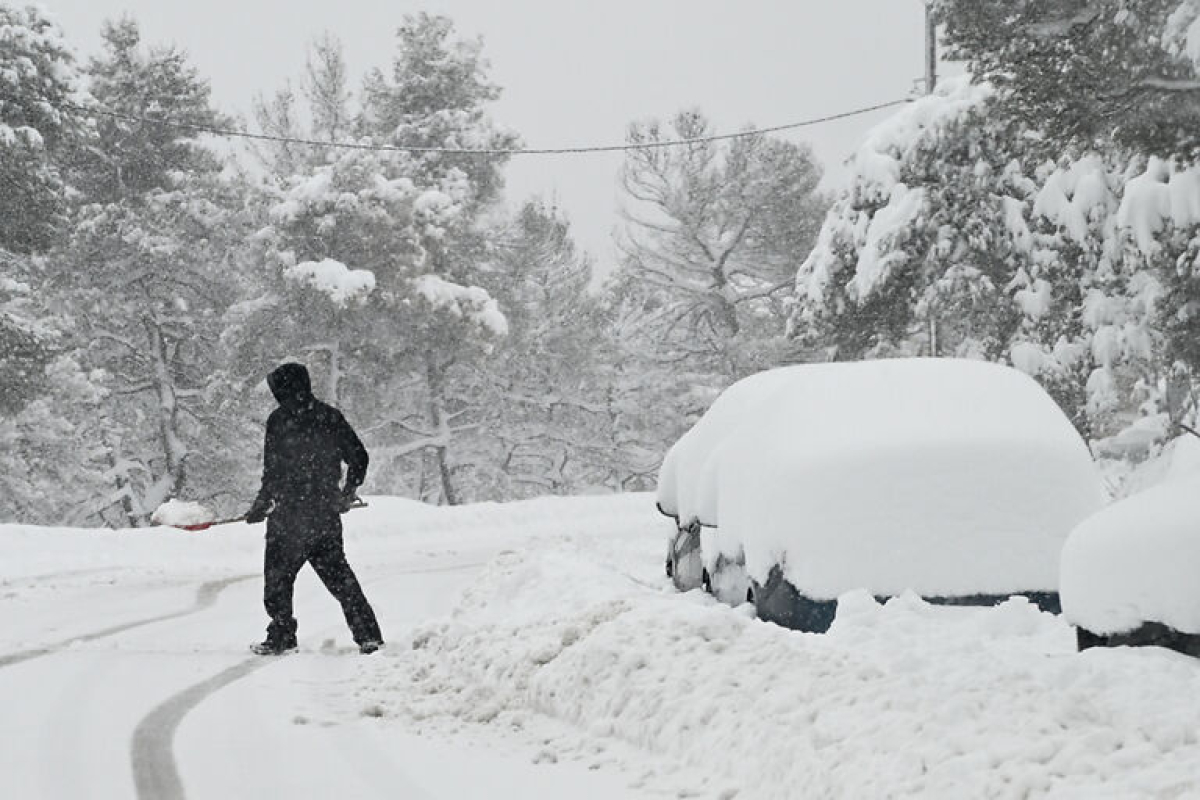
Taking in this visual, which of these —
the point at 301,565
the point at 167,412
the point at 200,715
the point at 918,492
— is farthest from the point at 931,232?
the point at 167,412

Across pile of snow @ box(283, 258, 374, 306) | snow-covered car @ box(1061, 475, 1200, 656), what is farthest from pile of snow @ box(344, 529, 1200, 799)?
pile of snow @ box(283, 258, 374, 306)

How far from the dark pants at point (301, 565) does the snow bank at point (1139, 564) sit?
4.00 metres

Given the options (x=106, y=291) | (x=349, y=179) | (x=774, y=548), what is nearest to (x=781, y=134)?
(x=349, y=179)

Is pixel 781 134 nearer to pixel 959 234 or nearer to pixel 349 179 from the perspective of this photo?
pixel 349 179

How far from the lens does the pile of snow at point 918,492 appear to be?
740cm

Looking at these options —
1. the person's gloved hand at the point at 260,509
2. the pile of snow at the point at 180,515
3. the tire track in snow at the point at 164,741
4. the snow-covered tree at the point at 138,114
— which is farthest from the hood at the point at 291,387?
the snow-covered tree at the point at 138,114

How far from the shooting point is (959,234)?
21.3m

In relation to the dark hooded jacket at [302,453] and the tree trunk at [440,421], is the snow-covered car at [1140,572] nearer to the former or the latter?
the dark hooded jacket at [302,453]

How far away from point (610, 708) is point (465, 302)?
27.1 metres

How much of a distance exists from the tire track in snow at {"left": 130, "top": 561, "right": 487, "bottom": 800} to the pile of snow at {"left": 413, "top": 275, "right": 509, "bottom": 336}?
24.1 metres

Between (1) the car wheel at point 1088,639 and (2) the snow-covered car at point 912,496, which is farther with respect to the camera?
(2) the snow-covered car at point 912,496

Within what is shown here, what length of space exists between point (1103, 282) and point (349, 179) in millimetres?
17890

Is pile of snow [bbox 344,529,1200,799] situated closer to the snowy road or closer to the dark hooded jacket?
the snowy road

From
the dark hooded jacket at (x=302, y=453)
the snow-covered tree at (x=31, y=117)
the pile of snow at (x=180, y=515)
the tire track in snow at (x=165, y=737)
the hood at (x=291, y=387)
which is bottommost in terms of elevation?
the pile of snow at (x=180, y=515)
